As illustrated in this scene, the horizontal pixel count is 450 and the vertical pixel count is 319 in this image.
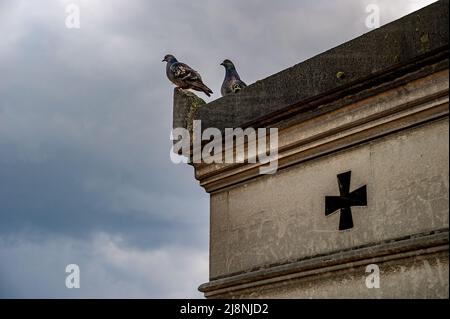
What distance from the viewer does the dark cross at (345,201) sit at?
21.7 feet

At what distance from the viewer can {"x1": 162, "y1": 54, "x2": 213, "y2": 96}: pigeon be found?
9.05 metres

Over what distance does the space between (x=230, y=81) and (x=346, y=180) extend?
374 centimetres

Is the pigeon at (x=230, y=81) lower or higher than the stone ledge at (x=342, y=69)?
higher

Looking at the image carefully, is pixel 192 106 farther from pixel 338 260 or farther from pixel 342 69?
pixel 338 260

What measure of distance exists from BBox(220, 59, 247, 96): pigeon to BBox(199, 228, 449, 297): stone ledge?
2.82 metres

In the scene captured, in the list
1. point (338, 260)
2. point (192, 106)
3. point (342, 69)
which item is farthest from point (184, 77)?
point (338, 260)

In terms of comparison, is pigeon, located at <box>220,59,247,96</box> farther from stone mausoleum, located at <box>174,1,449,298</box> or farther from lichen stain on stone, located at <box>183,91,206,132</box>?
stone mausoleum, located at <box>174,1,449,298</box>

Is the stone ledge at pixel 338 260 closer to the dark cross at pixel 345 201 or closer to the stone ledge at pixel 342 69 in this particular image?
the dark cross at pixel 345 201

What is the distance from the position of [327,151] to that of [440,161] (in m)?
1.15

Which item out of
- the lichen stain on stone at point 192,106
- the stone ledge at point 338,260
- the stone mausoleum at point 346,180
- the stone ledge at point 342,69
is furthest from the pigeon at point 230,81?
the stone ledge at point 338,260

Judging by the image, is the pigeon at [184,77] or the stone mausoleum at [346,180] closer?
the stone mausoleum at [346,180]

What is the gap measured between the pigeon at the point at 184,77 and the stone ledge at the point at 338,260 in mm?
2462
